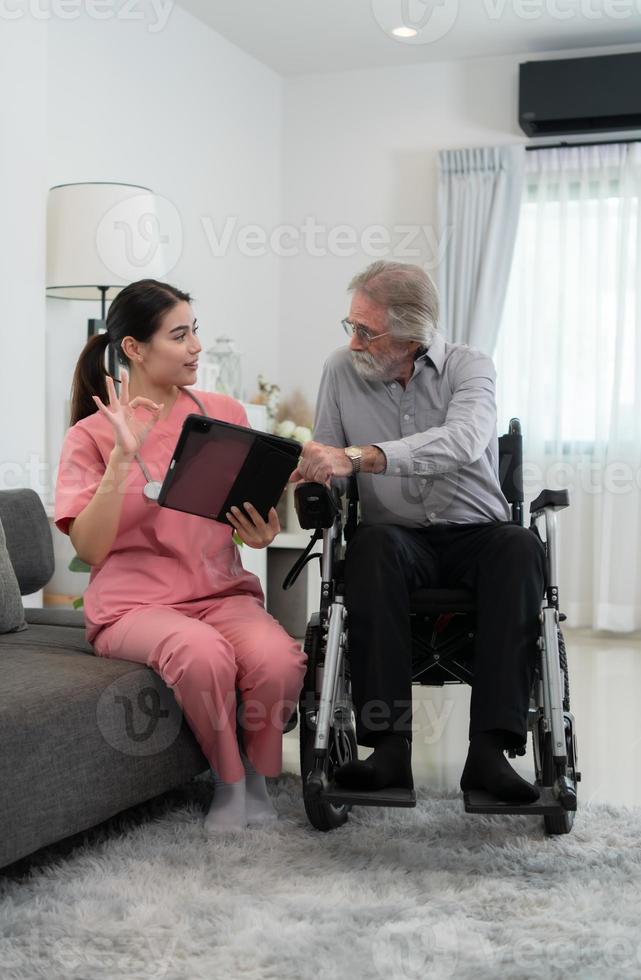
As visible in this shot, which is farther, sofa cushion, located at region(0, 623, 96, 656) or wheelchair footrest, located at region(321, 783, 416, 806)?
sofa cushion, located at region(0, 623, 96, 656)

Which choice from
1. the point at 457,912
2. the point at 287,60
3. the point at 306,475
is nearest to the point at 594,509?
the point at 287,60

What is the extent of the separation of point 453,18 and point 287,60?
0.91 meters

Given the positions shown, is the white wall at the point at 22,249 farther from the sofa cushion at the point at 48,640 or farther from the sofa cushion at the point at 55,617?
the sofa cushion at the point at 48,640

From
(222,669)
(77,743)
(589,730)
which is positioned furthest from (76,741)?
(589,730)

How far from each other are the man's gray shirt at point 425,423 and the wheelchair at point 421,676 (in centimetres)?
11

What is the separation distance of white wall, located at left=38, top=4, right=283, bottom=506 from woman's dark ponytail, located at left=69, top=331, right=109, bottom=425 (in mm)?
880

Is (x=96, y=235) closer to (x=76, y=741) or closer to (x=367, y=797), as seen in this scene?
(x=76, y=741)

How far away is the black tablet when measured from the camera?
211cm

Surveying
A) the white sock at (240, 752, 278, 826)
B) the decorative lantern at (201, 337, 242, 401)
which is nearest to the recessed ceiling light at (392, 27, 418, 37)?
the decorative lantern at (201, 337, 242, 401)

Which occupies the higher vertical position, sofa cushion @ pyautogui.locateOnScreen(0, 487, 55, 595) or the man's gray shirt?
the man's gray shirt

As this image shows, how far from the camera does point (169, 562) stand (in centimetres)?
227

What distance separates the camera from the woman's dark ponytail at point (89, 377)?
2.38 m

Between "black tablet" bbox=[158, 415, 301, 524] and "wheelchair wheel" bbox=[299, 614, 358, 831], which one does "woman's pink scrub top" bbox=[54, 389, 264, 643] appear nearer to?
"black tablet" bbox=[158, 415, 301, 524]
